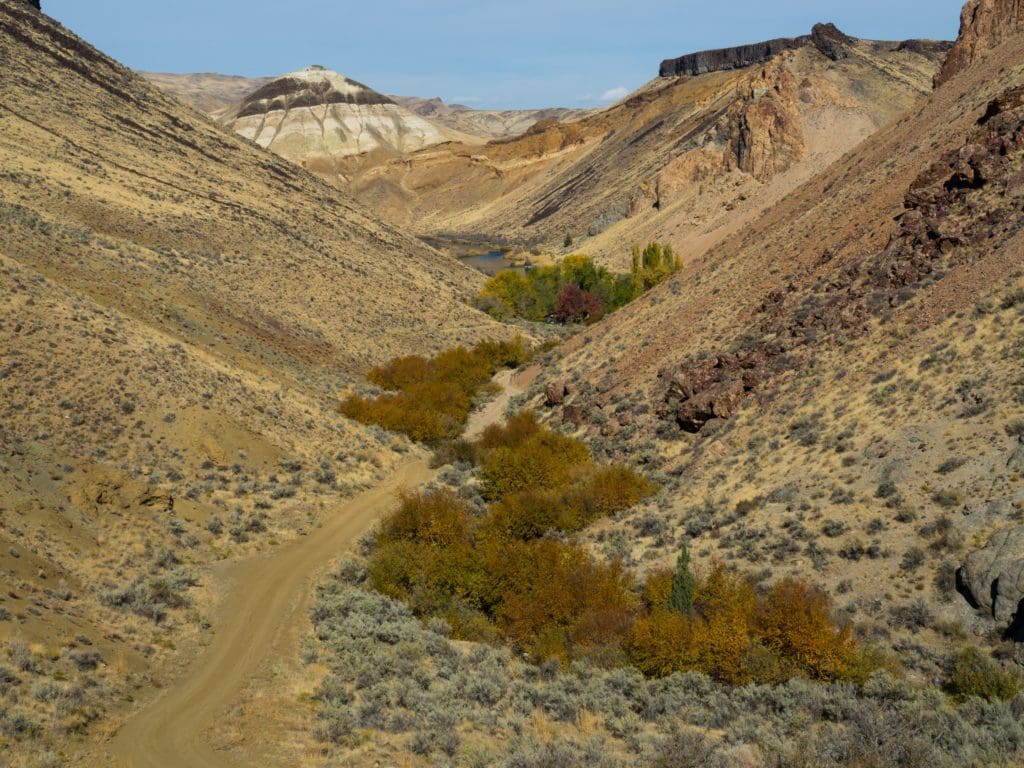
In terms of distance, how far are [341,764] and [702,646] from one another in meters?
7.77

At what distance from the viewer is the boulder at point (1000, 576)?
15508 mm

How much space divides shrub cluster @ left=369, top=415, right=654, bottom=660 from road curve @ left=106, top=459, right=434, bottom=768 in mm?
2204

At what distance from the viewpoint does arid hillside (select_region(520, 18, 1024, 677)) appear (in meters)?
18.4

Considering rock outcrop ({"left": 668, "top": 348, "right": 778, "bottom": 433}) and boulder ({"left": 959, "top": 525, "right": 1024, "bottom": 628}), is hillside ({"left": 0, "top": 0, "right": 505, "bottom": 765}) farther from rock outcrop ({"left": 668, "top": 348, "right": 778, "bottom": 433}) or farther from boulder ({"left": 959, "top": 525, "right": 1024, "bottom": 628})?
boulder ({"left": 959, "top": 525, "right": 1024, "bottom": 628})

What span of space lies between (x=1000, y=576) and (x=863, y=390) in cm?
1065

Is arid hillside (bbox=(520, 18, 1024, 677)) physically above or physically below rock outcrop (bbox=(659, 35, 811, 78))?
below

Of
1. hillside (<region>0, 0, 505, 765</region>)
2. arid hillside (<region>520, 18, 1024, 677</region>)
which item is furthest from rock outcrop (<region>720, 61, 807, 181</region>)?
arid hillside (<region>520, 18, 1024, 677</region>)

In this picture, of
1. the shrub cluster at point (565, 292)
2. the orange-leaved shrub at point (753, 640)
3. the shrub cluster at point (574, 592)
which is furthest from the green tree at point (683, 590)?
the shrub cluster at point (565, 292)

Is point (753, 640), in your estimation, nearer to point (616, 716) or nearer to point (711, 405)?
point (616, 716)

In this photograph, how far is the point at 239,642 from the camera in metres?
19.0

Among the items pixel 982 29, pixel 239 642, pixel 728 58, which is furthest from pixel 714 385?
pixel 728 58

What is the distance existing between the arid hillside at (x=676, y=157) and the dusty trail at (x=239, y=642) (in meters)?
52.8

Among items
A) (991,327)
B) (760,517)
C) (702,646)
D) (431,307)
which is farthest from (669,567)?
(431,307)

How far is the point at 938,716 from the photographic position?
13336 mm
